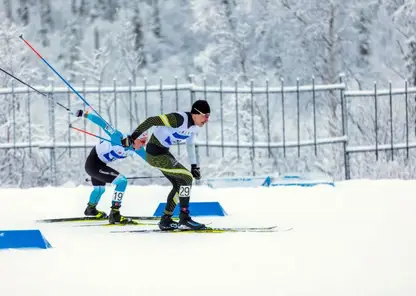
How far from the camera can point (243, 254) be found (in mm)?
9406

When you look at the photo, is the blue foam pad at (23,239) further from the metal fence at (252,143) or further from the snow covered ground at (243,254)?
the metal fence at (252,143)

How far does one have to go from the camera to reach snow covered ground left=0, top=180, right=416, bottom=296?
25.3ft

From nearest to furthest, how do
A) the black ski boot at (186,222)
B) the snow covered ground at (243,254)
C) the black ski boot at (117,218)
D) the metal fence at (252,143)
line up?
the snow covered ground at (243,254) → the black ski boot at (186,222) → the black ski boot at (117,218) → the metal fence at (252,143)

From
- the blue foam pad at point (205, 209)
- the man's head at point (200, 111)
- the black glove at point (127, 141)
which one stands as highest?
the man's head at point (200, 111)

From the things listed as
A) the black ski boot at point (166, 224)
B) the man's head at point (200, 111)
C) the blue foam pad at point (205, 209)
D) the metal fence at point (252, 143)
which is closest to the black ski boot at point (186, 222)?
the black ski boot at point (166, 224)

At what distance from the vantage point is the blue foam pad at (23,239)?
33.3 feet

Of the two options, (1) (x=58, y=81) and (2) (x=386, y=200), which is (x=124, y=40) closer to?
(1) (x=58, y=81)

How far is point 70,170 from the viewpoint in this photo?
24.0 metres

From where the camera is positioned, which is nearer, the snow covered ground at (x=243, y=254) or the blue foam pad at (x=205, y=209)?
the snow covered ground at (x=243, y=254)

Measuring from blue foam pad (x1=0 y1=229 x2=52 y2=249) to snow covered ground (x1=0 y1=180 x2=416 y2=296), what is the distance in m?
0.21

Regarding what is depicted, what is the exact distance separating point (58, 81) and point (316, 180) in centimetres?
3043

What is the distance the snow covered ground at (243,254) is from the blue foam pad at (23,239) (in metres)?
0.21

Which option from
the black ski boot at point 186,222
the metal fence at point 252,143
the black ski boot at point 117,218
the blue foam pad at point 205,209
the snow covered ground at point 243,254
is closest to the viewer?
the snow covered ground at point 243,254

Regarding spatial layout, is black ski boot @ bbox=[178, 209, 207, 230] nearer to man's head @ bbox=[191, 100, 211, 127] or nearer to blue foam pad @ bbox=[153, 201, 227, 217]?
man's head @ bbox=[191, 100, 211, 127]
